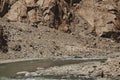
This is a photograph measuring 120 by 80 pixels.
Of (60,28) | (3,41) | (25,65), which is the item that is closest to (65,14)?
(60,28)

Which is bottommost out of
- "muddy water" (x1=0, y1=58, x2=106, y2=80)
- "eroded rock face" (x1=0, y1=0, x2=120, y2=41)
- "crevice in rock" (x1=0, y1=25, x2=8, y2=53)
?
"muddy water" (x1=0, y1=58, x2=106, y2=80)

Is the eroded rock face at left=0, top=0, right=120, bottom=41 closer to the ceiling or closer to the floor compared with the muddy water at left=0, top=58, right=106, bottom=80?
closer to the ceiling

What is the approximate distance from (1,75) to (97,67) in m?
15.8

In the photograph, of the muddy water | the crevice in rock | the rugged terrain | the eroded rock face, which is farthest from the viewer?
the eroded rock face

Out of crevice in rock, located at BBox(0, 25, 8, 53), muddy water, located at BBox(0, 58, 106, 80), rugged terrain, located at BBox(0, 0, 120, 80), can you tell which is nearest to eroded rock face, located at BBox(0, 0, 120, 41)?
rugged terrain, located at BBox(0, 0, 120, 80)

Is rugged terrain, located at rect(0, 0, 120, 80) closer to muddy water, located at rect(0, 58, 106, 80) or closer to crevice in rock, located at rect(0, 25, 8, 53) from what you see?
crevice in rock, located at rect(0, 25, 8, 53)

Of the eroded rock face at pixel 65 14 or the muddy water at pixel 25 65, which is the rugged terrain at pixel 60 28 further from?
the muddy water at pixel 25 65

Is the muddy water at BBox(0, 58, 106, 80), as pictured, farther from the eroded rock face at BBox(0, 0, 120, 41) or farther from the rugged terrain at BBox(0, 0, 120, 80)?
the eroded rock face at BBox(0, 0, 120, 41)

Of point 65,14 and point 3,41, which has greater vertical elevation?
point 65,14

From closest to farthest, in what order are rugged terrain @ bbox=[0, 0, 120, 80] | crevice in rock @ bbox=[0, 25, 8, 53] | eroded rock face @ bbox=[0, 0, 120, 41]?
1. crevice in rock @ bbox=[0, 25, 8, 53]
2. rugged terrain @ bbox=[0, 0, 120, 80]
3. eroded rock face @ bbox=[0, 0, 120, 41]

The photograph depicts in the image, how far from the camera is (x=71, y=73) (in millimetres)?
59938

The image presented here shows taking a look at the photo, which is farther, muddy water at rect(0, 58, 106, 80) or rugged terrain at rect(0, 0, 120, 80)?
rugged terrain at rect(0, 0, 120, 80)

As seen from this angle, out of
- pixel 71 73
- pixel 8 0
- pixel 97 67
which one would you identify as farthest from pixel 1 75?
pixel 8 0

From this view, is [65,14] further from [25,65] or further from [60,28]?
[25,65]
